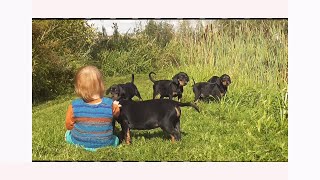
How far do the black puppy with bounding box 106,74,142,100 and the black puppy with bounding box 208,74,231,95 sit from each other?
0.97 m

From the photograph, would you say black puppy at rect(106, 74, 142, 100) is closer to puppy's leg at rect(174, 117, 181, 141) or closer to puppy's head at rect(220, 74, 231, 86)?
puppy's leg at rect(174, 117, 181, 141)

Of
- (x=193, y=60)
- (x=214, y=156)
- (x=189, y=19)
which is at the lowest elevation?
(x=214, y=156)

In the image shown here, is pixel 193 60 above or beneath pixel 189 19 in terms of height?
beneath

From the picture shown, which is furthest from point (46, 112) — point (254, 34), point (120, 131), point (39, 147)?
point (254, 34)

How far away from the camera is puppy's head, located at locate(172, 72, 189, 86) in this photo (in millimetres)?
7910

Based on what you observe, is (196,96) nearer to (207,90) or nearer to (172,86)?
(207,90)

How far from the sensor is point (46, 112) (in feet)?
25.8

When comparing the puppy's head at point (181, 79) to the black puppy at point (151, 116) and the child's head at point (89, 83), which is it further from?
the child's head at point (89, 83)

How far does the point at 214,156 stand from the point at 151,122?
0.84m

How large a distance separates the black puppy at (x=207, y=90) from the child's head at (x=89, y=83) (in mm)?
1205

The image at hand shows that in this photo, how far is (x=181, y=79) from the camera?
7.92 metres

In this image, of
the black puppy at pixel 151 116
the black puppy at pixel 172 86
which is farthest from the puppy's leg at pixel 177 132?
the black puppy at pixel 172 86

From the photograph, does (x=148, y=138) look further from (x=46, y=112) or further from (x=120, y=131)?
(x=46, y=112)

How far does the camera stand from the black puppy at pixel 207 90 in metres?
7.98
